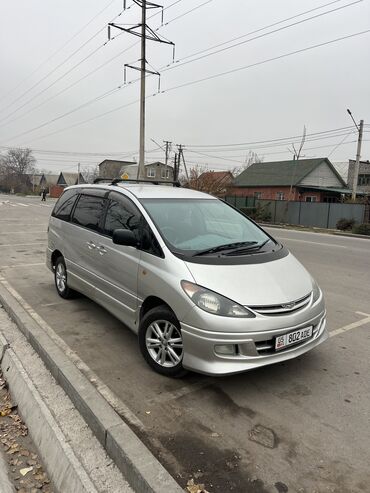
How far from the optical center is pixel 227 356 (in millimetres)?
3242

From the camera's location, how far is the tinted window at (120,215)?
4.32 metres

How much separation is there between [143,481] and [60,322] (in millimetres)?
3147

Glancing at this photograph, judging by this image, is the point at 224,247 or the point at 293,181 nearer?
the point at 224,247

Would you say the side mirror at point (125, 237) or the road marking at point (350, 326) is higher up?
the side mirror at point (125, 237)

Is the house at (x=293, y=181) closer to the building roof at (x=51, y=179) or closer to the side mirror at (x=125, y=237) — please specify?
the side mirror at (x=125, y=237)

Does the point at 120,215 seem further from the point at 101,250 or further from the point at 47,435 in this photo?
the point at 47,435

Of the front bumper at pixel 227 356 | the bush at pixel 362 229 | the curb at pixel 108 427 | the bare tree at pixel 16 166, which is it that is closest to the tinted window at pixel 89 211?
the curb at pixel 108 427

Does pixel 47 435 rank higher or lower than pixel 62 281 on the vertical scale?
lower

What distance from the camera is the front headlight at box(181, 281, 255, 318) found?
3.24 meters

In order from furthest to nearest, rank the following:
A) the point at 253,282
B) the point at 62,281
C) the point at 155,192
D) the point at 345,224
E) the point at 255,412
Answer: the point at 345,224
the point at 62,281
the point at 155,192
the point at 253,282
the point at 255,412

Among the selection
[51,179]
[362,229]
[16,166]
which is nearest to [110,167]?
[16,166]

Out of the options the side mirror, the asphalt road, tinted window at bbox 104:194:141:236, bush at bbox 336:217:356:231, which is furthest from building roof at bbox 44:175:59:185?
the side mirror

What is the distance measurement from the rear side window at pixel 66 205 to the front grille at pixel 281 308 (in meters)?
3.62

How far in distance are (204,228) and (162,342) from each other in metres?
1.35
